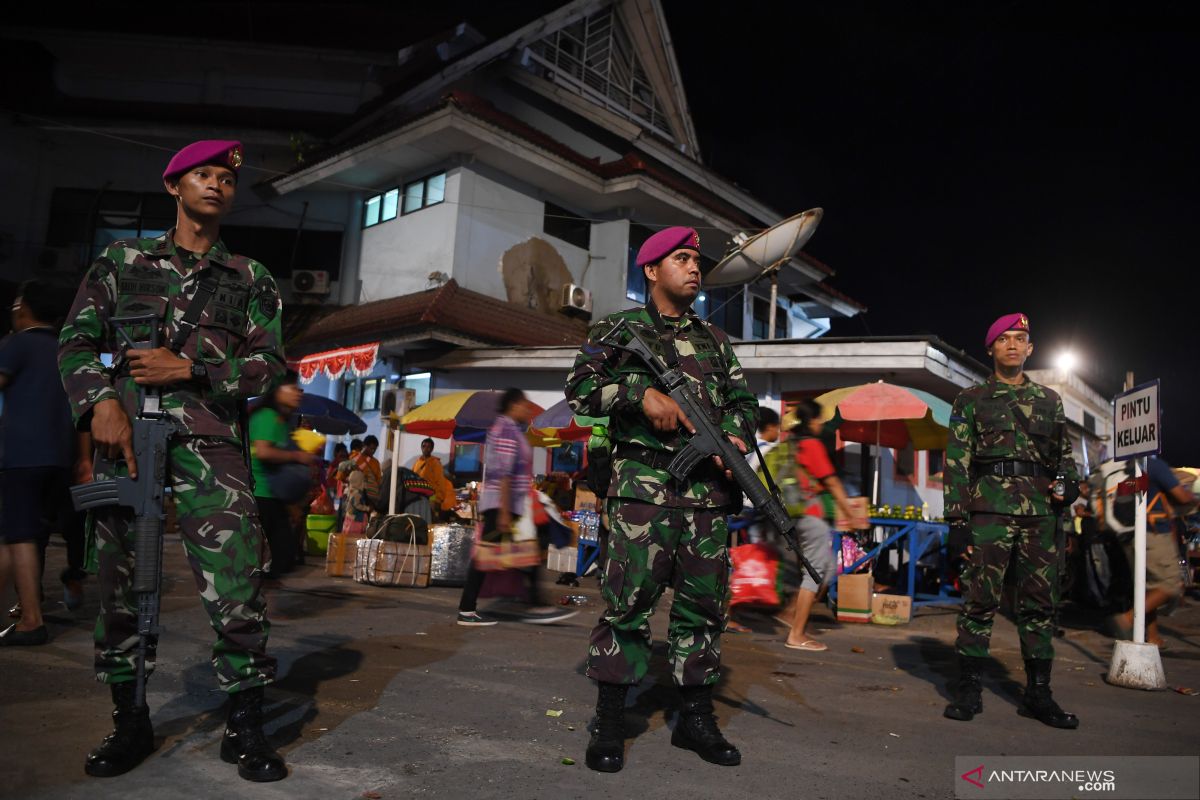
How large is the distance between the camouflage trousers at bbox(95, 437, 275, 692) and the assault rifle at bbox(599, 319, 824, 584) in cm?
163

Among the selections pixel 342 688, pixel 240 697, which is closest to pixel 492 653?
pixel 342 688

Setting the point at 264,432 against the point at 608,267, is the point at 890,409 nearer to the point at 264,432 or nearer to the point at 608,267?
the point at 264,432

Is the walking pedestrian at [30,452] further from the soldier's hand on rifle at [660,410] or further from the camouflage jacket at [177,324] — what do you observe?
the soldier's hand on rifle at [660,410]

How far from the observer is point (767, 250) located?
1541 cm

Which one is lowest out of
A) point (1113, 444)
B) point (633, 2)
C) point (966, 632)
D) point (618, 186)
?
point (966, 632)

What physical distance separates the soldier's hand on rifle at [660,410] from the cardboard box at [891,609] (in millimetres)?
6623

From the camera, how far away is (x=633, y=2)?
20641 millimetres

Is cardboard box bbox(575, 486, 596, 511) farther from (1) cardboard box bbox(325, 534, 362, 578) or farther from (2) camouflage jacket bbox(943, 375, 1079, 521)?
(2) camouflage jacket bbox(943, 375, 1079, 521)

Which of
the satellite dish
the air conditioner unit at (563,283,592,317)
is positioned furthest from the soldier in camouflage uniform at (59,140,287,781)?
the air conditioner unit at (563,283,592,317)

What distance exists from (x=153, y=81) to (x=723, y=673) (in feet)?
70.2

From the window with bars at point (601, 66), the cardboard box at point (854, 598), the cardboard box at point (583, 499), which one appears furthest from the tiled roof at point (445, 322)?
the cardboard box at point (854, 598)

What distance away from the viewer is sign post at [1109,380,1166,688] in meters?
5.75

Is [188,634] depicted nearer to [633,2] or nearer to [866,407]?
[866,407]

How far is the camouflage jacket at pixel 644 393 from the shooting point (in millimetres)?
3551
